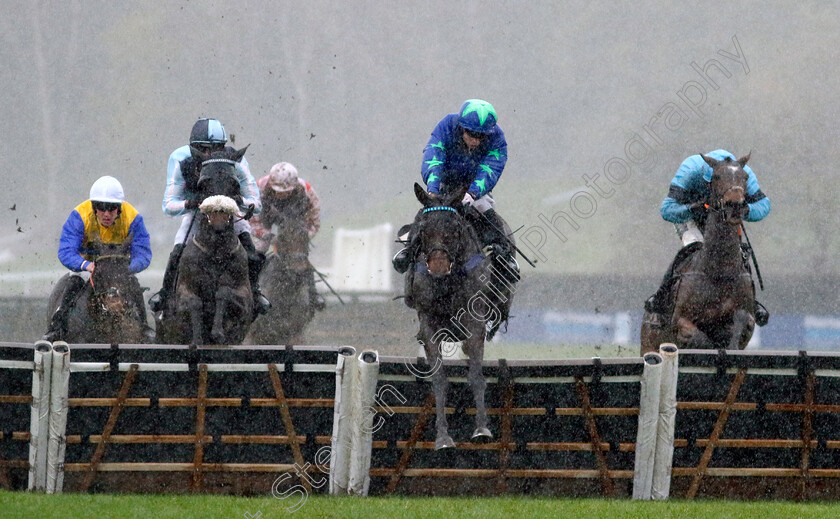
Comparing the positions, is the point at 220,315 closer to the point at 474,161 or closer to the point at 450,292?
the point at 450,292

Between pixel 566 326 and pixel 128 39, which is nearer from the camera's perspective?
pixel 566 326

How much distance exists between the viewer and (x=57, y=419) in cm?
758

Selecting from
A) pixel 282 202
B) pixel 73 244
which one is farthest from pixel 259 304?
pixel 282 202

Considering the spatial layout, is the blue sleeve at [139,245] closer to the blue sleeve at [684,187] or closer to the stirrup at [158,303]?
the stirrup at [158,303]

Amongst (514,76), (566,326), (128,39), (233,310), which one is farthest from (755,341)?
(128,39)

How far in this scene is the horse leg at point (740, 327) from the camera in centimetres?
916

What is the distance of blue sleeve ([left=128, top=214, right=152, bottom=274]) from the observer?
32.5 feet

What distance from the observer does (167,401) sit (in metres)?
7.76

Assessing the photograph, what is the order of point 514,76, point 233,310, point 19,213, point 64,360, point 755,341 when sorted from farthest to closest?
1. point 514,76
2. point 19,213
3. point 755,341
4. point 233,310
5. point 64,360

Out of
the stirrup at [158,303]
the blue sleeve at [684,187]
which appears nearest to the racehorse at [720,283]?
the blue sleeve at [684,187]

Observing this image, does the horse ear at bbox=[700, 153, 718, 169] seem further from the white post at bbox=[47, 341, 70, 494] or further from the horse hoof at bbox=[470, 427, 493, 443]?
the white post at bbox=[47, 341, 70, 494]

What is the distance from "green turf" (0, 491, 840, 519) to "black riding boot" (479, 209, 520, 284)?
1.77 m

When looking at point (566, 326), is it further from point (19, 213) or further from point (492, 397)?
point (19, 213)

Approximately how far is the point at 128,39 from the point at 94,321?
24508 mm
